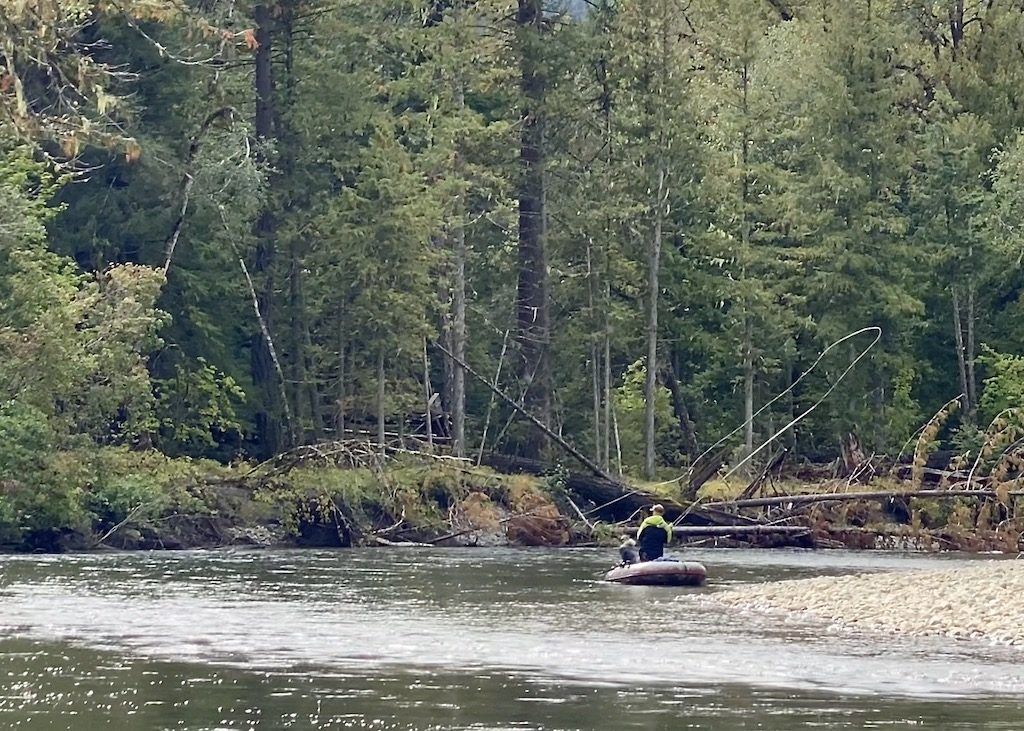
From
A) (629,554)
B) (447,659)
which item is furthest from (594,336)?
(447,659)

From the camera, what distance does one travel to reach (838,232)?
52.8 meters

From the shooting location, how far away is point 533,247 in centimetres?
5250

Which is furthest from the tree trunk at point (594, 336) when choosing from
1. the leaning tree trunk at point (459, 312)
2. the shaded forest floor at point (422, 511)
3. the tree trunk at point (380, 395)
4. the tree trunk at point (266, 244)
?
the tree trunk at point (266, 244)

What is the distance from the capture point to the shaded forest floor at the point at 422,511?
40281 millimetres

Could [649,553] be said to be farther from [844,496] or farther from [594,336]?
[594,336]

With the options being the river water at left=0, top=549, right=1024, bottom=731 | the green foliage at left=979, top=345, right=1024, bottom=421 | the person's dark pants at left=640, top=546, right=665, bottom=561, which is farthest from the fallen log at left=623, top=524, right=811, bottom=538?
the green foliage at left=979, top=345, right=1024, bottom=421

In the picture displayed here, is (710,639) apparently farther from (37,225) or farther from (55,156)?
(55,156)

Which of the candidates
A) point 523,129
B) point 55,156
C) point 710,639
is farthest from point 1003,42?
point 710,639

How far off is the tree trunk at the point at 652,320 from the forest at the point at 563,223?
104 mm

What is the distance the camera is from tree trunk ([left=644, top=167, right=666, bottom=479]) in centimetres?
5081

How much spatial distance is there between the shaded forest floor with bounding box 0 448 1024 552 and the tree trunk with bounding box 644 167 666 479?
5.66 meters

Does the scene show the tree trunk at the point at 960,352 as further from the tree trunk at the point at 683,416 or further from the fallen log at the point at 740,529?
the fallen log at the point at 740,529

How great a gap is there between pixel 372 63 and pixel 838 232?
42.5ft

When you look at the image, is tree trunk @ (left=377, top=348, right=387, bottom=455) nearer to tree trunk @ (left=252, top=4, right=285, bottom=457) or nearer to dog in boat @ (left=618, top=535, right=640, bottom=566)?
tree trunk @ (left=252, top=4, right=285, bottom=457)
